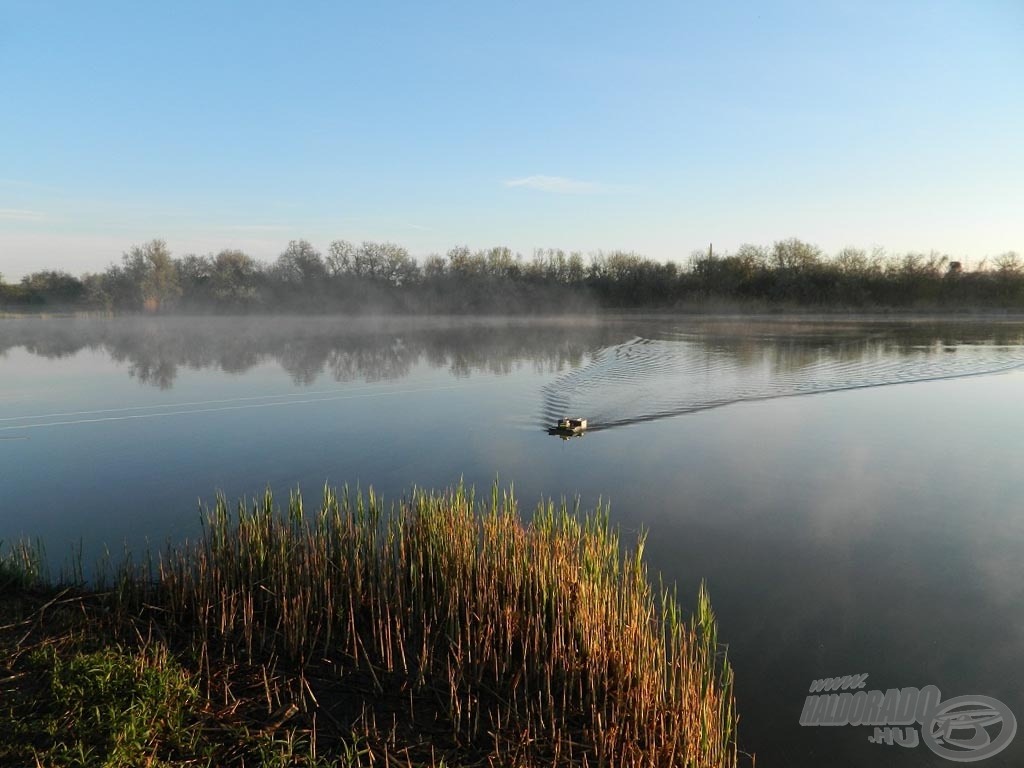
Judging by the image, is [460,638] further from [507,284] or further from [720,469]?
[507,284]

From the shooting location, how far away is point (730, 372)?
17672 mm

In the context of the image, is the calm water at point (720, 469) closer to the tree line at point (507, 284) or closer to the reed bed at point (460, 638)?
the reed bed at point (460, 638)

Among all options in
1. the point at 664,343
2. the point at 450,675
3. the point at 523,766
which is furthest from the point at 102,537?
the point at 664,343

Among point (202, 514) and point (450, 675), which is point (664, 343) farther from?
point (450, 675)

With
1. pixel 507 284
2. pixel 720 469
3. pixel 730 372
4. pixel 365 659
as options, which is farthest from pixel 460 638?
pixel 507 284

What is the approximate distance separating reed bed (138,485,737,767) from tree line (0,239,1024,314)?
185ft

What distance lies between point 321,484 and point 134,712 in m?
4.97

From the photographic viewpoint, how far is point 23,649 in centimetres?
351

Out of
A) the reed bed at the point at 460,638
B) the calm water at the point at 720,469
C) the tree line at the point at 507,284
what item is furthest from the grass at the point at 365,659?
the tree line at the point at 507,284

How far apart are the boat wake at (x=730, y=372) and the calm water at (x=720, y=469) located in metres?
0.13

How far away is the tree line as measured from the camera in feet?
177

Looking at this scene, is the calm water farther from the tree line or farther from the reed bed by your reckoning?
the tree line

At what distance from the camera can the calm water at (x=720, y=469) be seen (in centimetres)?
434

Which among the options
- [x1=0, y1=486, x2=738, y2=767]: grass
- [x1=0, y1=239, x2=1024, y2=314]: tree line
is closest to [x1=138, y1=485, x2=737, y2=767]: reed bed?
[x1=0, y1=486, x2=738, y2=767]: grass
